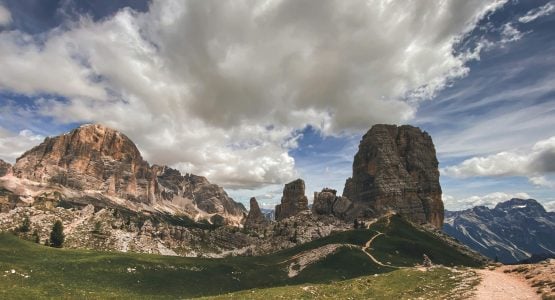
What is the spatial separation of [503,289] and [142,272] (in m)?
59.8

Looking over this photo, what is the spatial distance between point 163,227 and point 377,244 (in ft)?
345

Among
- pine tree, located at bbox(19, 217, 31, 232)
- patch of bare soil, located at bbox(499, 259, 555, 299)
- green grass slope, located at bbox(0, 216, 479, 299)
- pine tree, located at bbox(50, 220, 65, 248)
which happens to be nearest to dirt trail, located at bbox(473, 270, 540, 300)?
patch of bare soil, located at bbox(499, 259, 555, 299)

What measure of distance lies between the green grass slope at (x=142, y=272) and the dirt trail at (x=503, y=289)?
38.2 meters

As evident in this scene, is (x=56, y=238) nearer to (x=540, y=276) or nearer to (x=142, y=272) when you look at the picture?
(x=142, y=272)

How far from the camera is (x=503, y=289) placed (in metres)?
40.5

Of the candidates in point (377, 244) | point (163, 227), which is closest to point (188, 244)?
point (163, 227)

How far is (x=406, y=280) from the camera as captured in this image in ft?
166

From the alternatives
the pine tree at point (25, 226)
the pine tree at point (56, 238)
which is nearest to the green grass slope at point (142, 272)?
the pine tree at point (56, 238)

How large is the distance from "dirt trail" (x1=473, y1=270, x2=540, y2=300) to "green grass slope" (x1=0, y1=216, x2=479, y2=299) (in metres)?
38.2

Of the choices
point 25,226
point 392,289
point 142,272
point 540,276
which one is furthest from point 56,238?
point 540,276

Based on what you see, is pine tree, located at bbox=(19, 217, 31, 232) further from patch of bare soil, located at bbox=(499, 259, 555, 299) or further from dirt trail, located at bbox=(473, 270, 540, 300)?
patch of bare soil, located at bbox=(499, 259, 555, 299)

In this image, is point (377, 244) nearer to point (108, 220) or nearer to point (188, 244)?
point (188, 244)

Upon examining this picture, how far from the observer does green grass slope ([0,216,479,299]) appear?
50.4 metres

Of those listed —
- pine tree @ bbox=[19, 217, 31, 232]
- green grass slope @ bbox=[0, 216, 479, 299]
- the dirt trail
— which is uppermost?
pine tree @ bbox=[19, 217, 31, 232]
